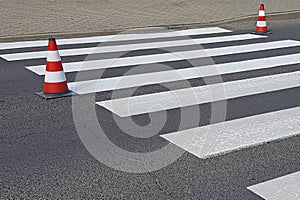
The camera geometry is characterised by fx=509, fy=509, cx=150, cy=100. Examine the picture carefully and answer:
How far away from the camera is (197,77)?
24.2 feet

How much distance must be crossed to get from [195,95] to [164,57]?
92.2 inches

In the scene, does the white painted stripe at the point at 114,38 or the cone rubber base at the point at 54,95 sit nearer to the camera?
the cone rubber base at the point at 54,95

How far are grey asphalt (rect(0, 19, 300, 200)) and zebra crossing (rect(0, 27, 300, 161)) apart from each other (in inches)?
7.2

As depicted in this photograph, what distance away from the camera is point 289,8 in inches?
570

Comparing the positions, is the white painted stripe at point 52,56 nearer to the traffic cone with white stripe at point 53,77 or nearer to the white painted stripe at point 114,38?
the traffic cone with white stripe at point 53,77

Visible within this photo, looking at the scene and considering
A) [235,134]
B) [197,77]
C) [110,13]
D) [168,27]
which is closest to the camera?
[235,134]

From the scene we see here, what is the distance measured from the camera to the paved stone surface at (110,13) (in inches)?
441

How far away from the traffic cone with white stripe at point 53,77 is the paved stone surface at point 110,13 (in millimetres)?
4132

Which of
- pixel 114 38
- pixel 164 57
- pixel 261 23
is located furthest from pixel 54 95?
pixel 261 23

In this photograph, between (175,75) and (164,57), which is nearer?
(175,75)

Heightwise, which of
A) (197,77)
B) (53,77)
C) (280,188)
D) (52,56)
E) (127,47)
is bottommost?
(280,188)


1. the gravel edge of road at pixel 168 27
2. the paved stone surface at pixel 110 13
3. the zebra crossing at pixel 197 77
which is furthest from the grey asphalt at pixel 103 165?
the paved stone surface at pixel 110 13

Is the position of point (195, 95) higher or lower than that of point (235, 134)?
higher

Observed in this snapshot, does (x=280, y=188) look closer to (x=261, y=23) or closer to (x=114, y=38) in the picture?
(x=114, y=38)
